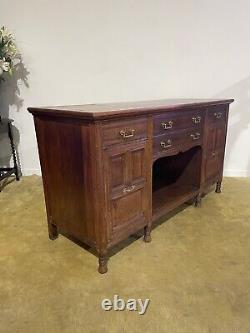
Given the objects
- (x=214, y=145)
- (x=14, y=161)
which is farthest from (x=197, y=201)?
(x=14, y=161)

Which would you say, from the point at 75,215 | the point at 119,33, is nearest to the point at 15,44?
the point at 119,33

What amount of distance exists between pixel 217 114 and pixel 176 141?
61 cm

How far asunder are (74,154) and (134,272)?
0.72 meters

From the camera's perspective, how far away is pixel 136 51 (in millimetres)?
2715

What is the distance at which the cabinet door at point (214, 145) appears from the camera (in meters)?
2.18

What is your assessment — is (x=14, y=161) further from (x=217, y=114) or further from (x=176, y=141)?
(x=217, y=114)

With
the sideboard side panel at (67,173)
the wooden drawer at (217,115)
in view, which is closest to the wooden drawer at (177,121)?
the wooden drawer at (217,115)

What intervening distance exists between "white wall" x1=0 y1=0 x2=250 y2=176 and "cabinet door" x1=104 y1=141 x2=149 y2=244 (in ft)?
4.81

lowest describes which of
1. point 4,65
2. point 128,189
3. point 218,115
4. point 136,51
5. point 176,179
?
point 176,179

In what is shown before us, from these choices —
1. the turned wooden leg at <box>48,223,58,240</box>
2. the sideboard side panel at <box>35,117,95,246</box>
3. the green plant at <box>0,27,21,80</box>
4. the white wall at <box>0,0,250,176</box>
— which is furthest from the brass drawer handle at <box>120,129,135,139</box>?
the green plant at <box>0,27,21,80</box>

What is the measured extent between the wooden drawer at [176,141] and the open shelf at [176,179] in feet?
0.64

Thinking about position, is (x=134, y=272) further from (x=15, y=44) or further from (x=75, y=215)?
(x=15, y=44)

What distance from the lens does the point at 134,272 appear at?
151cm

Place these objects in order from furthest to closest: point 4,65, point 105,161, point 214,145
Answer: point 4,65 → point 214,145 → point 105,161
